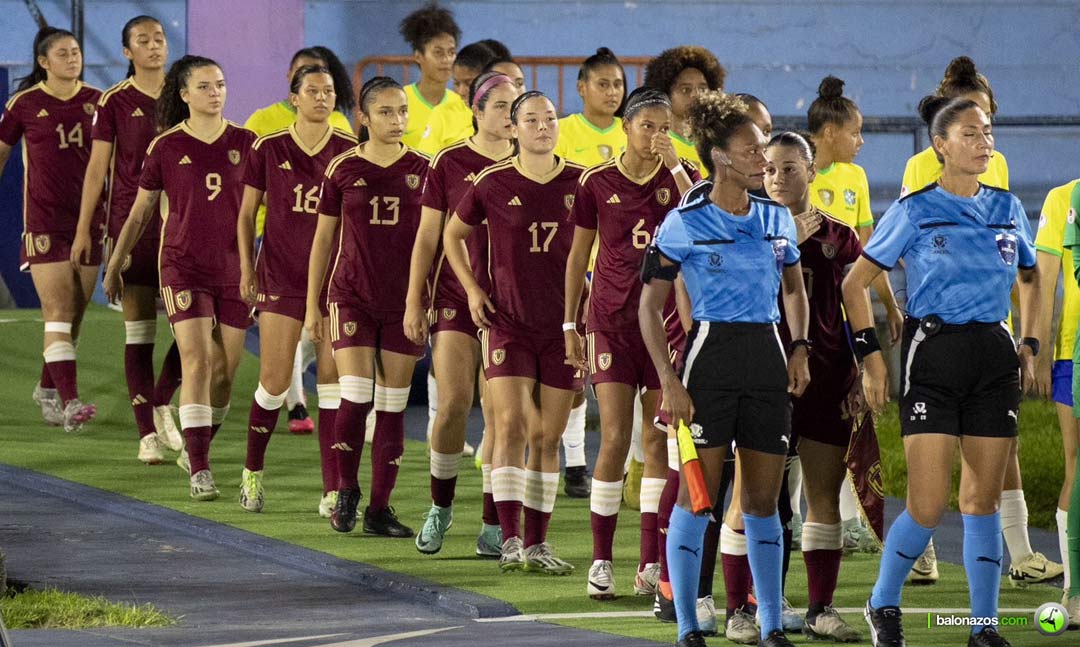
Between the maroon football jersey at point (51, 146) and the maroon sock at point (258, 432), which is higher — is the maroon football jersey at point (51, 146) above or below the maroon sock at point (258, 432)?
above

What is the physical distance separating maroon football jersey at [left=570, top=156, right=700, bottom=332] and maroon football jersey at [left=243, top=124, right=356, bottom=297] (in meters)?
2.20

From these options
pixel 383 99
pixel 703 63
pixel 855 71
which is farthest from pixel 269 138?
pixel 855 71

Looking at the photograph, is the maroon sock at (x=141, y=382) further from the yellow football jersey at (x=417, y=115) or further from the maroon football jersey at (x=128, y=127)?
the yellow football jersey at (x=417, y=115)

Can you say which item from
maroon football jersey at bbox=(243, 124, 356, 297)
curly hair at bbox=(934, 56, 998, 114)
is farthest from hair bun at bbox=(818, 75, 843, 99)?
maroon football jersey at bbox=(243, 124, 356, 297)

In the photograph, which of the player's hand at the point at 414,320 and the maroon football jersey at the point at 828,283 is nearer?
the maroon football jersey at the point at 828,283

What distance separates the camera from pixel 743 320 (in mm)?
6664

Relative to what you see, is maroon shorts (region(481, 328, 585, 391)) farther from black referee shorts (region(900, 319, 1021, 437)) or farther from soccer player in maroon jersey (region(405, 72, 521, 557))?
black referee shorts (region(900, 319, 1021, 437))

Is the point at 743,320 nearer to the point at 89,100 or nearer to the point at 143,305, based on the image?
the point at 143,305

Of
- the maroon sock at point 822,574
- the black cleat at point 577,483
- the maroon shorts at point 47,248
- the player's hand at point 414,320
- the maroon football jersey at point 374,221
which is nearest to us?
the maroon sock at point 822,574

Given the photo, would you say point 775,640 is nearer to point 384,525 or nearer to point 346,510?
point 384,525

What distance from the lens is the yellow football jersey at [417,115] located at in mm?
11622

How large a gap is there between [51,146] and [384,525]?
424 cm

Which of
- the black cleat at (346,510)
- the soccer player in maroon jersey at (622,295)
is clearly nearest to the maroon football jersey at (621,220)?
the soccer player in maroon jersey at (622,295)

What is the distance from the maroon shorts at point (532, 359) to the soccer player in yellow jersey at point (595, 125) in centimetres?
182
